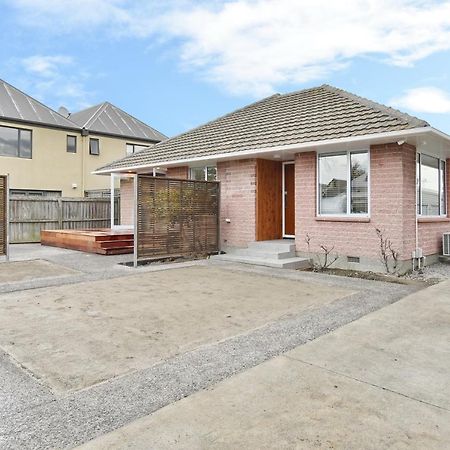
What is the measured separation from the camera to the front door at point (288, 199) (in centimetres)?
1182

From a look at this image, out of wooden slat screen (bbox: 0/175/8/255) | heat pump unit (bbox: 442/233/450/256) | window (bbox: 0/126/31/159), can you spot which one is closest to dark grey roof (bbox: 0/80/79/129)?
window (bbox: 0/126/31/159)

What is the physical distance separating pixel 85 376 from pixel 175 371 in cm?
76

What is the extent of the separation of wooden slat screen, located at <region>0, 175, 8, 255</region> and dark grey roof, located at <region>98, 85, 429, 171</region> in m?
4.73

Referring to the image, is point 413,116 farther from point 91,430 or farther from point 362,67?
point 91,430

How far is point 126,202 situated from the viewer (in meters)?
16.7

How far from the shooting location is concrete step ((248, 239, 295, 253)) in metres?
10.2

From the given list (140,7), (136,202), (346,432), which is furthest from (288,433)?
(140,7)

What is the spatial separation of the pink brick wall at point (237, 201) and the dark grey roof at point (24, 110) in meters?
12.4

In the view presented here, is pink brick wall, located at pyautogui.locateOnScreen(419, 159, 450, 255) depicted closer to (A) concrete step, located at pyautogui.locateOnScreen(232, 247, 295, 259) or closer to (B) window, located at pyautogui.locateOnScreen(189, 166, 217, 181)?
(A) concrete step, located at pyautogui.locateOnScreen(232, 247, 295, 259)

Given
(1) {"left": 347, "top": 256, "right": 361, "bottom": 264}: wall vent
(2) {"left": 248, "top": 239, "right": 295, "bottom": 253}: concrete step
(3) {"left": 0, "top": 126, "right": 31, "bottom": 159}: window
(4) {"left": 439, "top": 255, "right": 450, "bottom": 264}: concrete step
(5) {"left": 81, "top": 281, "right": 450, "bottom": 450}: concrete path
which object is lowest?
(5) {"left": 81, "top": 281, "right": 450, "bottom": 450}: concrete path

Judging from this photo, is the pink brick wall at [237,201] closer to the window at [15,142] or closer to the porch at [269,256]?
the porch at [269,256]

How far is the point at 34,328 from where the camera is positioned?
15.1ft

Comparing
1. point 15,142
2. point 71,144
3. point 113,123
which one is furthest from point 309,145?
point 113,123

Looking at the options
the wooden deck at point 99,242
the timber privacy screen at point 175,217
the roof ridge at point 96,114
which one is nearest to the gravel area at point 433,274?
the timber privacy screen at point 175,217
